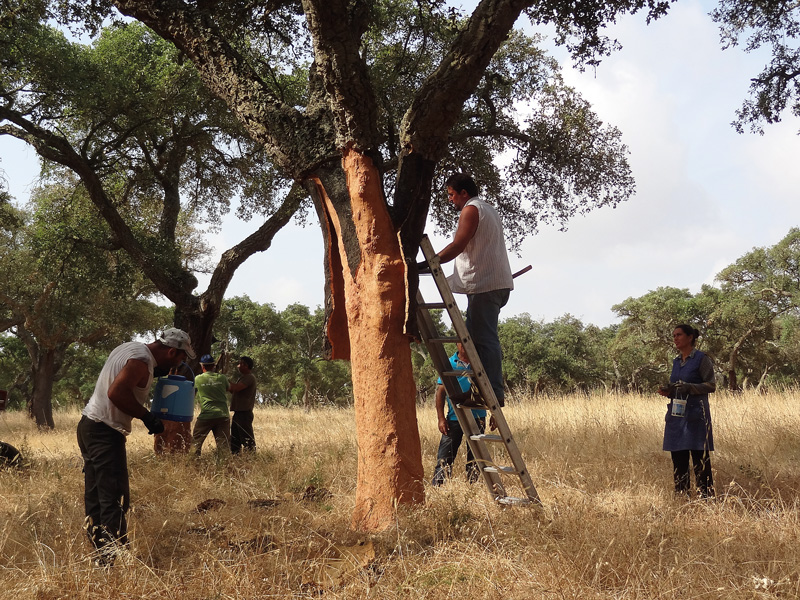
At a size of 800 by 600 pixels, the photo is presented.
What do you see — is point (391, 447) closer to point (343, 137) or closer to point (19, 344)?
point (343, 137)

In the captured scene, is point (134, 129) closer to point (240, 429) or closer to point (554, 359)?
point (240, 429)

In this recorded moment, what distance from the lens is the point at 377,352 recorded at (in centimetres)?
509

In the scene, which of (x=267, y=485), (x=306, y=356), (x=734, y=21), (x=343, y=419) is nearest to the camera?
(x=267, y=485)

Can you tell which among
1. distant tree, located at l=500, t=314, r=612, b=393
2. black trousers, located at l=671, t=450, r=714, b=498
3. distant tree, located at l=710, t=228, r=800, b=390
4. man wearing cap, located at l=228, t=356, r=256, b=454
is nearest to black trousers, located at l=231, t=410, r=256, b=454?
man wearing cap, located at l=228, t=356, r=256, b=454

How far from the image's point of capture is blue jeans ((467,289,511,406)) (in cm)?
551

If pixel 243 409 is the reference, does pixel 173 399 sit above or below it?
above

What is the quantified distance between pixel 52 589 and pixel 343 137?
359cm

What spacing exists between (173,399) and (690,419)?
15.4 feet

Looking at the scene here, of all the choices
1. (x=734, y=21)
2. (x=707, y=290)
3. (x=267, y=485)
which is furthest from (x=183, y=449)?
(x=707, y=290)

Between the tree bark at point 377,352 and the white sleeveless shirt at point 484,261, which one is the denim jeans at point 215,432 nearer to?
the tree bark at point 377,352

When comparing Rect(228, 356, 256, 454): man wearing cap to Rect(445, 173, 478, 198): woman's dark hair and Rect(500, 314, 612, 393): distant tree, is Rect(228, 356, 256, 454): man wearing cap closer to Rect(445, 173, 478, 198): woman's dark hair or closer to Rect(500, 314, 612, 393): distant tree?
Rect(445, 173, 478, 198): woman's dark hair

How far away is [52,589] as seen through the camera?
3.86 meters

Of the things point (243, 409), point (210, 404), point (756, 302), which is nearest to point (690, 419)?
point (243, 409)

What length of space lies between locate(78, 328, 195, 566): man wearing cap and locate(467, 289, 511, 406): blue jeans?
251cm
